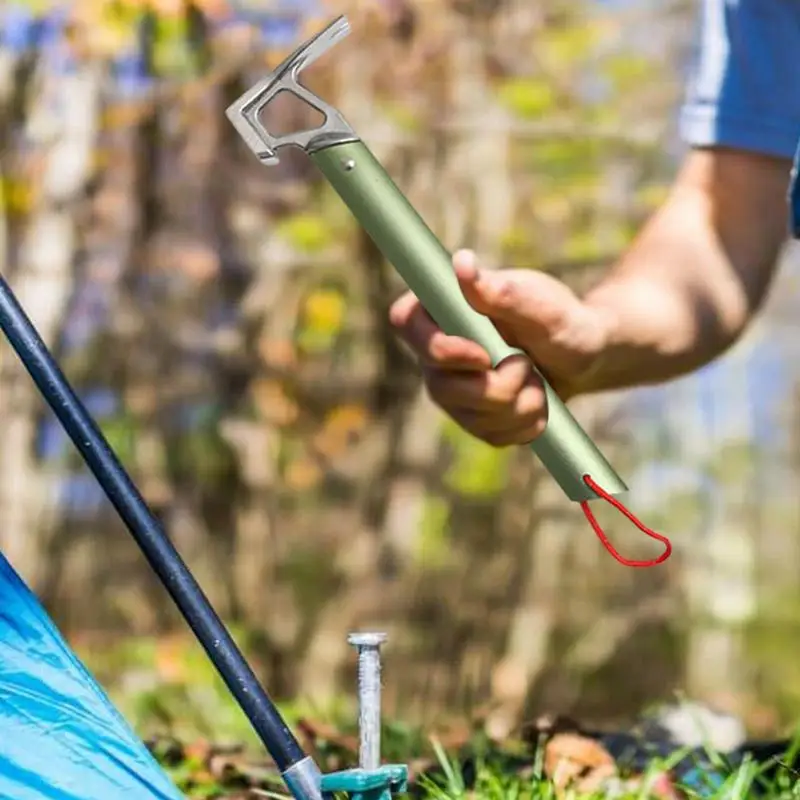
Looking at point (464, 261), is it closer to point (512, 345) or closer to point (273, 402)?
point (512, 345)

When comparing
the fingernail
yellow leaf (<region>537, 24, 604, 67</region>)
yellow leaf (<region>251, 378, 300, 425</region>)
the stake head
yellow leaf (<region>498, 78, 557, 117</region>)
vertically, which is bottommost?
yellow leaf (<region>251, 378, 300, 425</region>)

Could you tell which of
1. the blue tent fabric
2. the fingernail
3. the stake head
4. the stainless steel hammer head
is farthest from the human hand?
the blue tent fabric

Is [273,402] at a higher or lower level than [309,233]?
lower

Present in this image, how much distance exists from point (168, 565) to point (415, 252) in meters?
0.30

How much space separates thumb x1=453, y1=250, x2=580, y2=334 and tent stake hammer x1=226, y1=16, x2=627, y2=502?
0.13 ft

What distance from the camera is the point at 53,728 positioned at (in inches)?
37.9

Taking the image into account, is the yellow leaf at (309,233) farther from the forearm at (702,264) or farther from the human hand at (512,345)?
the human hand at (512,345)

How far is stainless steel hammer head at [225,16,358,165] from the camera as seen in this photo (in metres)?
1.02

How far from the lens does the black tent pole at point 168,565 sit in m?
0.91

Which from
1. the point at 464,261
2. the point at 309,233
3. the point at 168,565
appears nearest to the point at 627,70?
the point at 309,233

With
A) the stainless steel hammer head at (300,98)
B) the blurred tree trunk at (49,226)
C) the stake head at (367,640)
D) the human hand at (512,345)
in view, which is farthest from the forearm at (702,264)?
the blurred tree trunk at (49,226)

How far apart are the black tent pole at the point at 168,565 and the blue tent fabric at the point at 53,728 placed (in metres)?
0.11

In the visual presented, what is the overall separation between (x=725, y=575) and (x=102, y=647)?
1.61 m

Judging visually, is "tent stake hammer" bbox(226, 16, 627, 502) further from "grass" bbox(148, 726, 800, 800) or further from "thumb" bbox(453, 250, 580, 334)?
"grass" bbox(148, 726, 800, 800)
